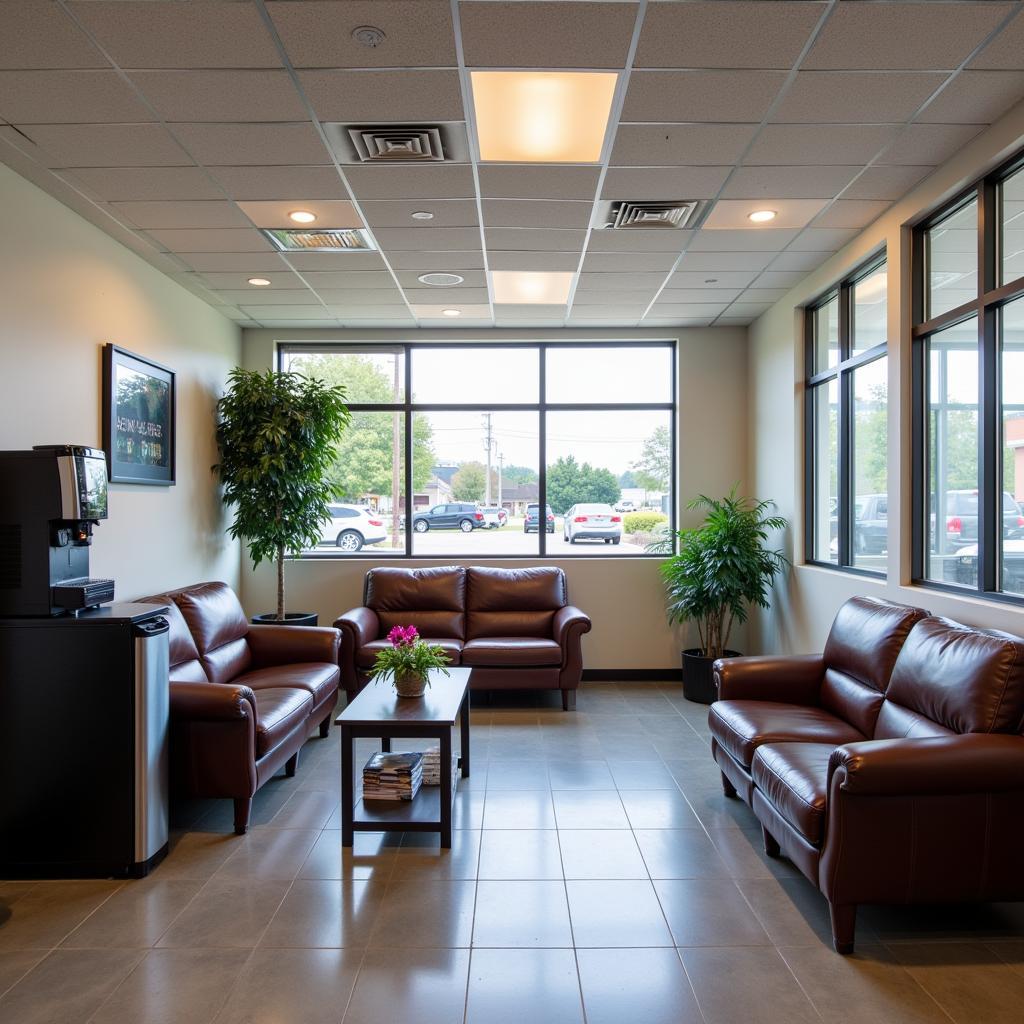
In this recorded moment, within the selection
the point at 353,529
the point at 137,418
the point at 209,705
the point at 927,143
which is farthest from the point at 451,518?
the point at 927,143

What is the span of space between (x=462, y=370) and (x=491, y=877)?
4.64m

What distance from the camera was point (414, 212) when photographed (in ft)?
A: 12.9

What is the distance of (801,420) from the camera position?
5.37 metres

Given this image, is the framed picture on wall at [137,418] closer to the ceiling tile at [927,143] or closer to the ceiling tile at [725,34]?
the ceiling tile at [725,34]

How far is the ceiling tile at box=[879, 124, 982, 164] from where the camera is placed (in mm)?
3094

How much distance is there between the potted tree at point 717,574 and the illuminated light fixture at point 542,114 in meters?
3.13

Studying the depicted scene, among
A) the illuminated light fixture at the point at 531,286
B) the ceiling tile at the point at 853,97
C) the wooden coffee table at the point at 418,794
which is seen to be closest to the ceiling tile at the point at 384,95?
the ceiling tile at the point at 853,97

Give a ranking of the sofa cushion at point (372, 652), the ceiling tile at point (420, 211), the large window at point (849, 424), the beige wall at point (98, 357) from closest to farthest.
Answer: the beige wall at point (98, 357)
the ceiling tile at point (420, 211)
the large window at point (849, 424)
the sofa cushion at point (372, 652)

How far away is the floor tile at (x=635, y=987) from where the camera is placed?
2.11 meters

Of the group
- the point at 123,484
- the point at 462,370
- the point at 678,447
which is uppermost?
the point at 462,370

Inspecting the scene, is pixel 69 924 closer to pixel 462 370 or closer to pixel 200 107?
pixel 200 107

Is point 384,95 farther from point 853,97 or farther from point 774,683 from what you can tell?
point 774,683

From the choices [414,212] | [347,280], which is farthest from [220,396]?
[414,212]

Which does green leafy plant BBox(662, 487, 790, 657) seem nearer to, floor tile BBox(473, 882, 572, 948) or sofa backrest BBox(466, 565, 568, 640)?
sofa backrest BBox(466, 565, 568, 640)
